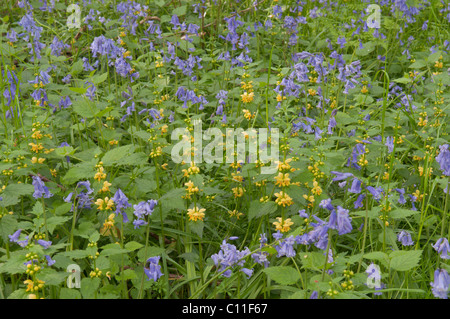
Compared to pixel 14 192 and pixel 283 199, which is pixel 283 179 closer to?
pixel 283 199

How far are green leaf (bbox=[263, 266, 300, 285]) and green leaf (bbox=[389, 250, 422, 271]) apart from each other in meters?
0.38

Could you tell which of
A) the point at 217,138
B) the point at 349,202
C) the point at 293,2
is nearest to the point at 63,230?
the point at 217,138

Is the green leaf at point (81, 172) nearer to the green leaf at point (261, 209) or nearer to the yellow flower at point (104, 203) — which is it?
the yellow flower at point (104, 203)

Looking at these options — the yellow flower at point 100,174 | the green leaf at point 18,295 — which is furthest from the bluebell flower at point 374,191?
the green leaf at point 18,295

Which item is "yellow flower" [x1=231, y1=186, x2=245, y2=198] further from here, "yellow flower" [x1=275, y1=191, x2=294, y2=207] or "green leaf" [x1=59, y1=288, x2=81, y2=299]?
"green leaf" [x1=59, y1=288, x2=81, y2=299]

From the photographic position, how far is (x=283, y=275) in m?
2.06

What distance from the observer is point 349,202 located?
302 centimetres

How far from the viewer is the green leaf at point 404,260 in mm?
1953

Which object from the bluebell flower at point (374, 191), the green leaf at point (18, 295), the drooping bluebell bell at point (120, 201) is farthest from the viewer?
the drooping bluebell bell at point (120, 201)

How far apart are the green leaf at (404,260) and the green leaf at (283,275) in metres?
0.38

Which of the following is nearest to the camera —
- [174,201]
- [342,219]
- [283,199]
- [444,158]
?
[342,219]

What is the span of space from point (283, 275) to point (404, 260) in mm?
476

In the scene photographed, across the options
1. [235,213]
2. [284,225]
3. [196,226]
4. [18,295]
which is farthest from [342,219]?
[235,213]

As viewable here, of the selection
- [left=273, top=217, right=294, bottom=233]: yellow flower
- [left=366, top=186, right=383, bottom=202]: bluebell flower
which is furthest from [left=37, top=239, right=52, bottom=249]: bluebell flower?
[left=366, top=186, right=383, bottom=202]: bluebell flower
